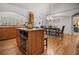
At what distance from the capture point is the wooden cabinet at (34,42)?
268 centimetres

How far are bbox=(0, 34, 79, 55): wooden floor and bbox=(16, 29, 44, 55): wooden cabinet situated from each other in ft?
0.54

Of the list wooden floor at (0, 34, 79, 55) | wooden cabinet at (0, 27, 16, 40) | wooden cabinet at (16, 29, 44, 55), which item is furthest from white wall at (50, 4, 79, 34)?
wooden cabinet at (0, 27, 16, 40)

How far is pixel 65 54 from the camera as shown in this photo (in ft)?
9.02

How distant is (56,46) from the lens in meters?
2.77

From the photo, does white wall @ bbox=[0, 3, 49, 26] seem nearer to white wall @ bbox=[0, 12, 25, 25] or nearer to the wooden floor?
white wall @ bbox=[0, 12, 25, 25]

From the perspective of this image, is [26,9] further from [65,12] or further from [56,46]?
[56,46]

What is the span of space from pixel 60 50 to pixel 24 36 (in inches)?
35.8

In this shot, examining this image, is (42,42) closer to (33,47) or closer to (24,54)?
(33,47)

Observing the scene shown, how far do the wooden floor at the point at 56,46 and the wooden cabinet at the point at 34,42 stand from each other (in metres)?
0.16

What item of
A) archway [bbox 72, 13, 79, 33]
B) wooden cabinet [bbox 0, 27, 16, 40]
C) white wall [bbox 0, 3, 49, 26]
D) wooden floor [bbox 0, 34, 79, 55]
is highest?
white wall [bbox 0, 3, 49, 26]

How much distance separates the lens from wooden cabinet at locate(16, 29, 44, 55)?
8.79 feet

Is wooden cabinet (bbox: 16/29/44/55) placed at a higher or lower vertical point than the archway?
lower

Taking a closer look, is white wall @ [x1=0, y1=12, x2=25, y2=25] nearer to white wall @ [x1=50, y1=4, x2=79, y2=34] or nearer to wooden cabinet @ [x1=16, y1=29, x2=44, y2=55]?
wooden cabinet @ [x1=16, y1=29, x2=44, y2=55]

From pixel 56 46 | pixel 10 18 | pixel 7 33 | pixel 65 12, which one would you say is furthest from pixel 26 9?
pixel 56 46
